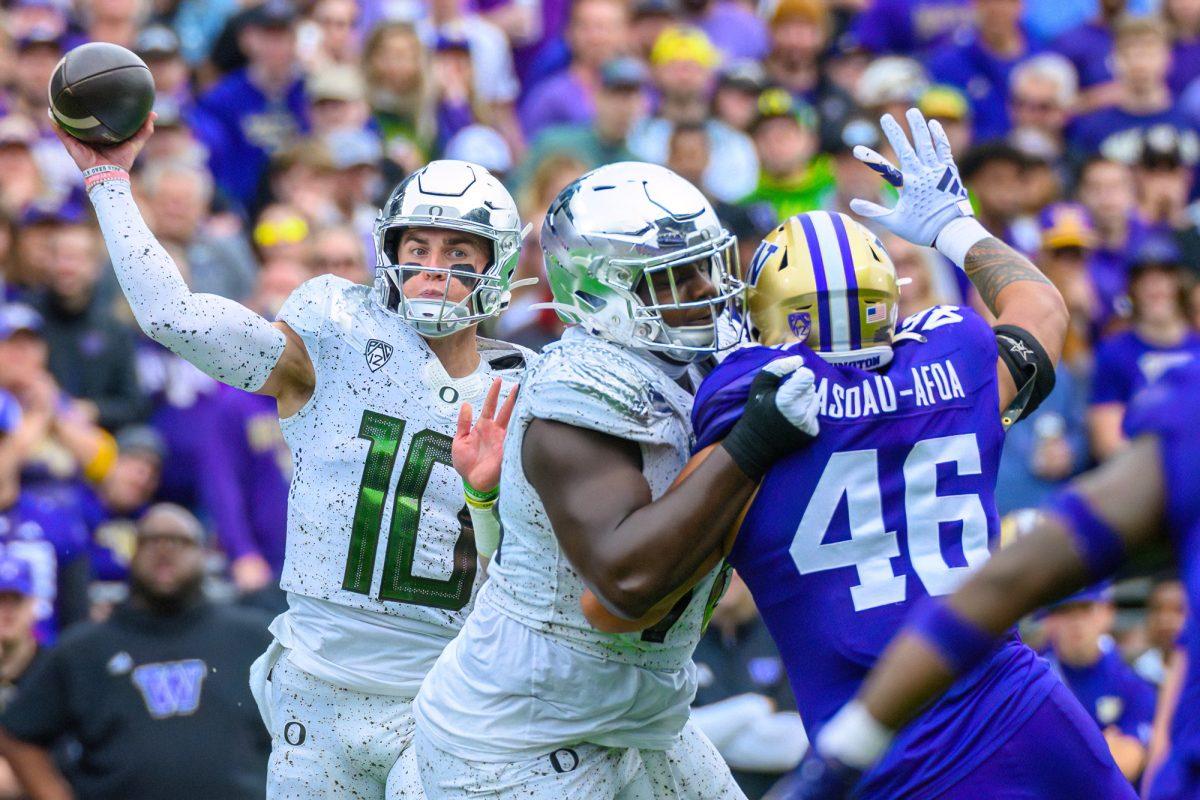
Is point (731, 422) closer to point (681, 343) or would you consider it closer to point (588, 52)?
point (681, 343)

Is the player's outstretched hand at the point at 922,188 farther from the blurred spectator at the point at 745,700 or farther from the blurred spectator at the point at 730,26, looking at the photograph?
the blurred spectator at the point at 730,26

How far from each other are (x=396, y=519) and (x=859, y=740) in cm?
195

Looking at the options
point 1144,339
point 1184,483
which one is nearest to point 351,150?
point 1144,339

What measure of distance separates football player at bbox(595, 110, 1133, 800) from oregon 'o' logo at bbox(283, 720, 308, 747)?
54.2 inches

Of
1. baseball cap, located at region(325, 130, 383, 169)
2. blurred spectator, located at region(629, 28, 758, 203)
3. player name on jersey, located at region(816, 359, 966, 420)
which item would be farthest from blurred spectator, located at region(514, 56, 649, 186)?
player name on jersey, located at region(816, 359, 966, 420)

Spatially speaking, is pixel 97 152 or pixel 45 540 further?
pixel 45 540

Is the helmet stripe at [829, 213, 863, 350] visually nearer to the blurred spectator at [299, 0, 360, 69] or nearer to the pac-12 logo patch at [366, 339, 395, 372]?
the pac-12 logo patch at [366, 339, 395, 372]

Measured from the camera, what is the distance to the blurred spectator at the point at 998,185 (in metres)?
9.68

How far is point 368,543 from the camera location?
15.1 ft

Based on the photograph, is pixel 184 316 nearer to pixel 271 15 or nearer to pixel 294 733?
pixel 294 733

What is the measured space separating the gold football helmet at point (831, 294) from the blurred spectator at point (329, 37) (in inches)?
272

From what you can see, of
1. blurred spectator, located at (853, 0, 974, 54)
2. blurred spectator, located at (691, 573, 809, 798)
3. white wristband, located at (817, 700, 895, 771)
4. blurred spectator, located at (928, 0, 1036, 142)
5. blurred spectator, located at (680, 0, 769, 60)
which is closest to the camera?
white wristband, located at (817, 700, 895, 771)

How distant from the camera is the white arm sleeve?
4496mm

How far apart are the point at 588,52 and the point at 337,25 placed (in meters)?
1.46
